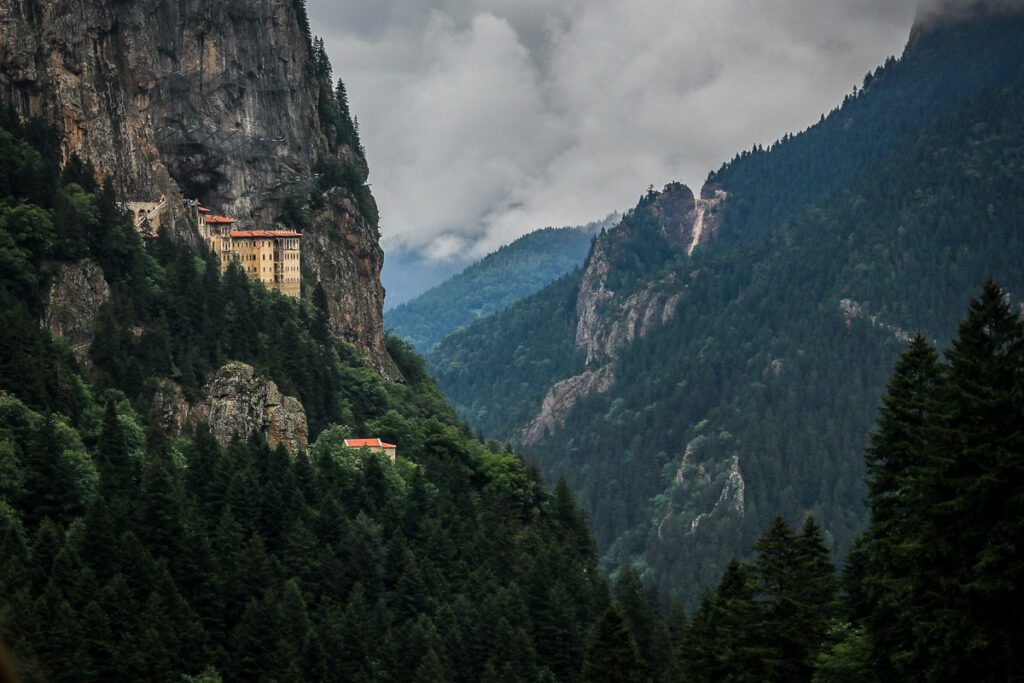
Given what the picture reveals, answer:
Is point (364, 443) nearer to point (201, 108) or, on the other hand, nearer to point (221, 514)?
point (221, 514)

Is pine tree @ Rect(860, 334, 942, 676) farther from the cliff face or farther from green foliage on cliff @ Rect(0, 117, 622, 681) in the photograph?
the cliff face

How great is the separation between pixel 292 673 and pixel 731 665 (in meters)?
30.5

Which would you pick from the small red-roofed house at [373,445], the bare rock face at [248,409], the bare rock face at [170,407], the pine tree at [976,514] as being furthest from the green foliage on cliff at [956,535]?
the small red-roofed house at [373,445]

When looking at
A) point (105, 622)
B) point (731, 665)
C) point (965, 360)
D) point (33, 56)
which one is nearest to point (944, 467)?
point (965, 360)

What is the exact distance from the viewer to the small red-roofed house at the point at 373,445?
411 ft

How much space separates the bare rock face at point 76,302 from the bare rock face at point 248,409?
924cm

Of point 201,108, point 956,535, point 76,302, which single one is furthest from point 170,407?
point 956,535

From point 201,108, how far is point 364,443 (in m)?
46.4

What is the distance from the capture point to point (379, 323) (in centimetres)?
17200

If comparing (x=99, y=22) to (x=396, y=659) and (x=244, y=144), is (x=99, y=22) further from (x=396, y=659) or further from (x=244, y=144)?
(x=396, y=659)

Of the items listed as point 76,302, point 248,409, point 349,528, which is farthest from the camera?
point 248,409

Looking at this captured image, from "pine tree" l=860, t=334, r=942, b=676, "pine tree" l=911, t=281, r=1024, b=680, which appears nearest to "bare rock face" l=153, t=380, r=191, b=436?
"pine tree" l=860, t=334, r=942, b=676

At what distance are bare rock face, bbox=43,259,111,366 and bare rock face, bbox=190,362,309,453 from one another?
9.24m

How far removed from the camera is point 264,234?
151 m
